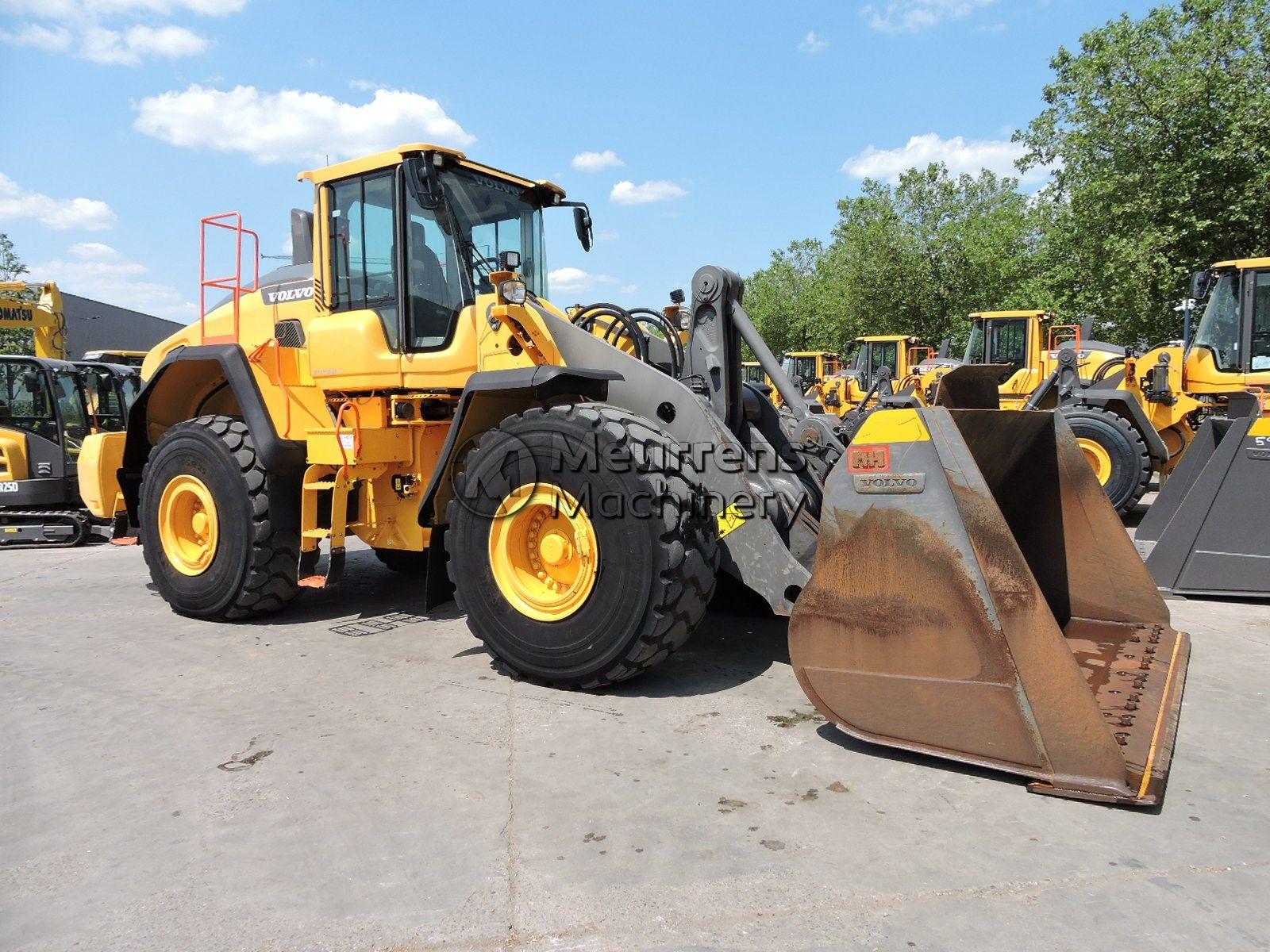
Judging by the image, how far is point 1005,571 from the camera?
9.80 feet

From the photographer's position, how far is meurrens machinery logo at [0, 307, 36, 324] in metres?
13.0

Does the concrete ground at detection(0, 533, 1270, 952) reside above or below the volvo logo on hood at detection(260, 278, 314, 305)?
below

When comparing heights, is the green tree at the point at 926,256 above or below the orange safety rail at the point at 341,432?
above

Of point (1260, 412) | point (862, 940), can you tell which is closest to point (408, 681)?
point (862, 940)

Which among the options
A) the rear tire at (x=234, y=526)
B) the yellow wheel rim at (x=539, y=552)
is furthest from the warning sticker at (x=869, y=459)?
the rear tire at (x=234, y=526)

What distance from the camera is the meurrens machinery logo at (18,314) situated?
13008 millimetres

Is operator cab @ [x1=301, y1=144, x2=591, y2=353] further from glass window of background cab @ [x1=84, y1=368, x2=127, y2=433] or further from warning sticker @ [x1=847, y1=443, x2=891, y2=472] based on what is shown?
glass window of background cab @ [x1=84, y1=368, x2=127, y2=433]

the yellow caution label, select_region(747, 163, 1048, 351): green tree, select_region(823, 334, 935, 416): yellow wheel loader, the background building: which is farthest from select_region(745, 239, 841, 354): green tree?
the yellow caution label

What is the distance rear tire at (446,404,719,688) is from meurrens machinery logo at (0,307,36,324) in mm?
12377

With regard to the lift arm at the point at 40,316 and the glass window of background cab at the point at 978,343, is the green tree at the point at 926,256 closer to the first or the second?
the glass window of background cab at the point at 978,343

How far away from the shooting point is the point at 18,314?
516 inches

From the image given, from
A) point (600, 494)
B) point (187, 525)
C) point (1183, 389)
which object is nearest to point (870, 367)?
point (1183, 389)

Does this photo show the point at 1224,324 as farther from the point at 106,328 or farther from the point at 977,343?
the point at 106,328

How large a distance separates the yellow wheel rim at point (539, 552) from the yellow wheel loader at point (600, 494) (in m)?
0.01
